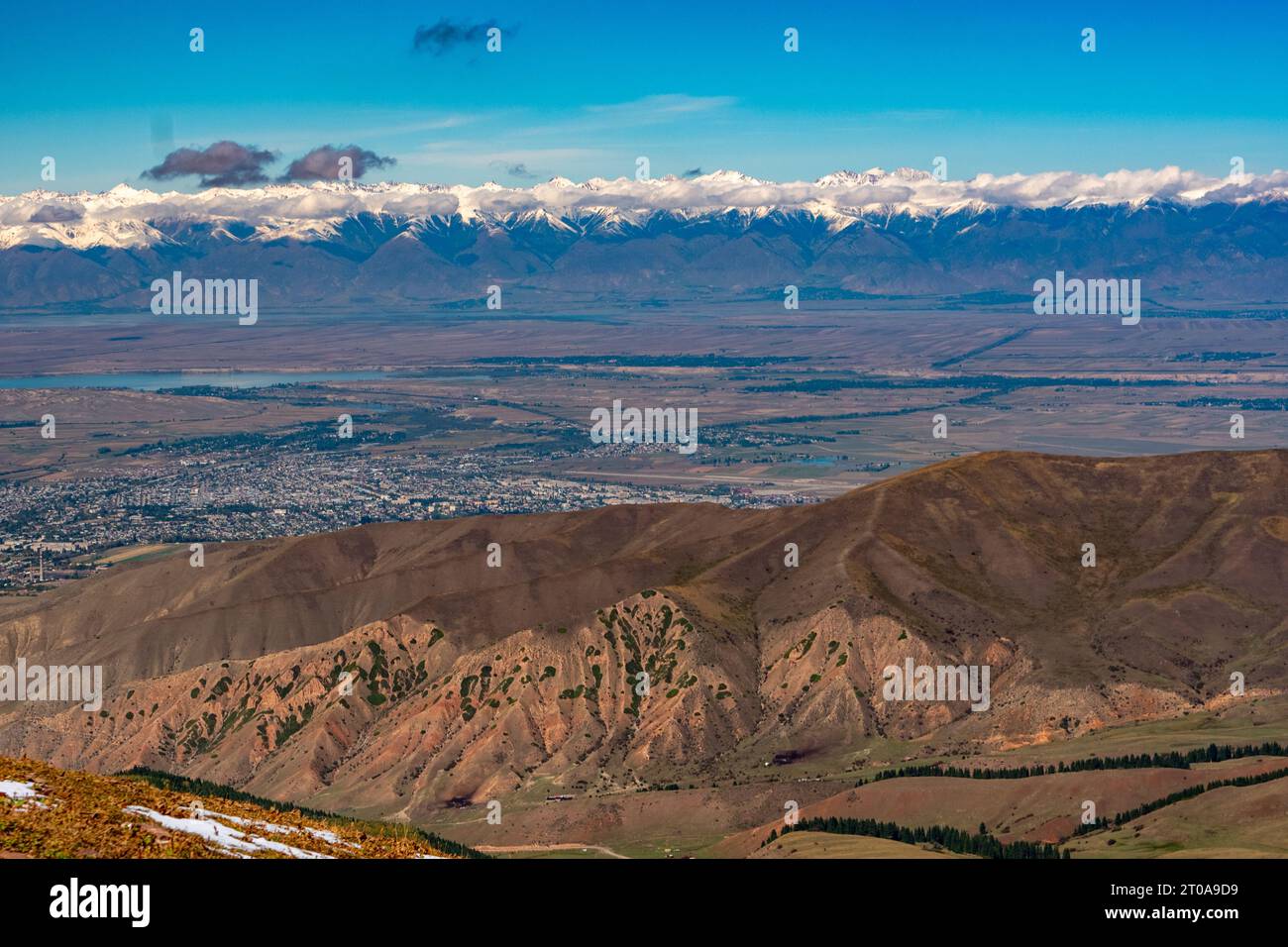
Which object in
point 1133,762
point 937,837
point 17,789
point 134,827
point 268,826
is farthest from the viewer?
point 1133,762

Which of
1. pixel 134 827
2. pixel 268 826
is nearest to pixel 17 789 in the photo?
pixel 134 827

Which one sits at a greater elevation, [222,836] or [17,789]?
[17,789]

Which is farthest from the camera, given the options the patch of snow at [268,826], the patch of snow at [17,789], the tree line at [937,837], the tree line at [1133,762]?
the tree line at [1133,762]

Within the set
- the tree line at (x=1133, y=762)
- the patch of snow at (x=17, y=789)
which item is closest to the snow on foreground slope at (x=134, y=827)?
the patch of snow at (x=17, y=789)

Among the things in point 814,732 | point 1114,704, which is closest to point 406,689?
point 814,732

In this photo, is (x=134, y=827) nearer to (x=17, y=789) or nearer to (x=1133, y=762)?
(x=17, y=789)

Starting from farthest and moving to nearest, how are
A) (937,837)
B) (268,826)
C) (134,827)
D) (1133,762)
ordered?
(1133,762), (937,837), (268,826), (134,827)

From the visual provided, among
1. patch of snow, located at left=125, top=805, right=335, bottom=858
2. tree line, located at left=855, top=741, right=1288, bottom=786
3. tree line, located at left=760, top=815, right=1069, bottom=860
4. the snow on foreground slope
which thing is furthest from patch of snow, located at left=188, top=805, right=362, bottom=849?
tree line, located at left=855, top=741, right=1288, bottom=786

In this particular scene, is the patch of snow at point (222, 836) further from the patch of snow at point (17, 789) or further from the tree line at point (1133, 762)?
the tree line at point (1133, 762)

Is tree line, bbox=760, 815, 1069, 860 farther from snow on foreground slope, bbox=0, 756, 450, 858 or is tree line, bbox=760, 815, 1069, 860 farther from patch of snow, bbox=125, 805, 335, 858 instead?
patch of snow, bbox=125, 805, 335, 858
